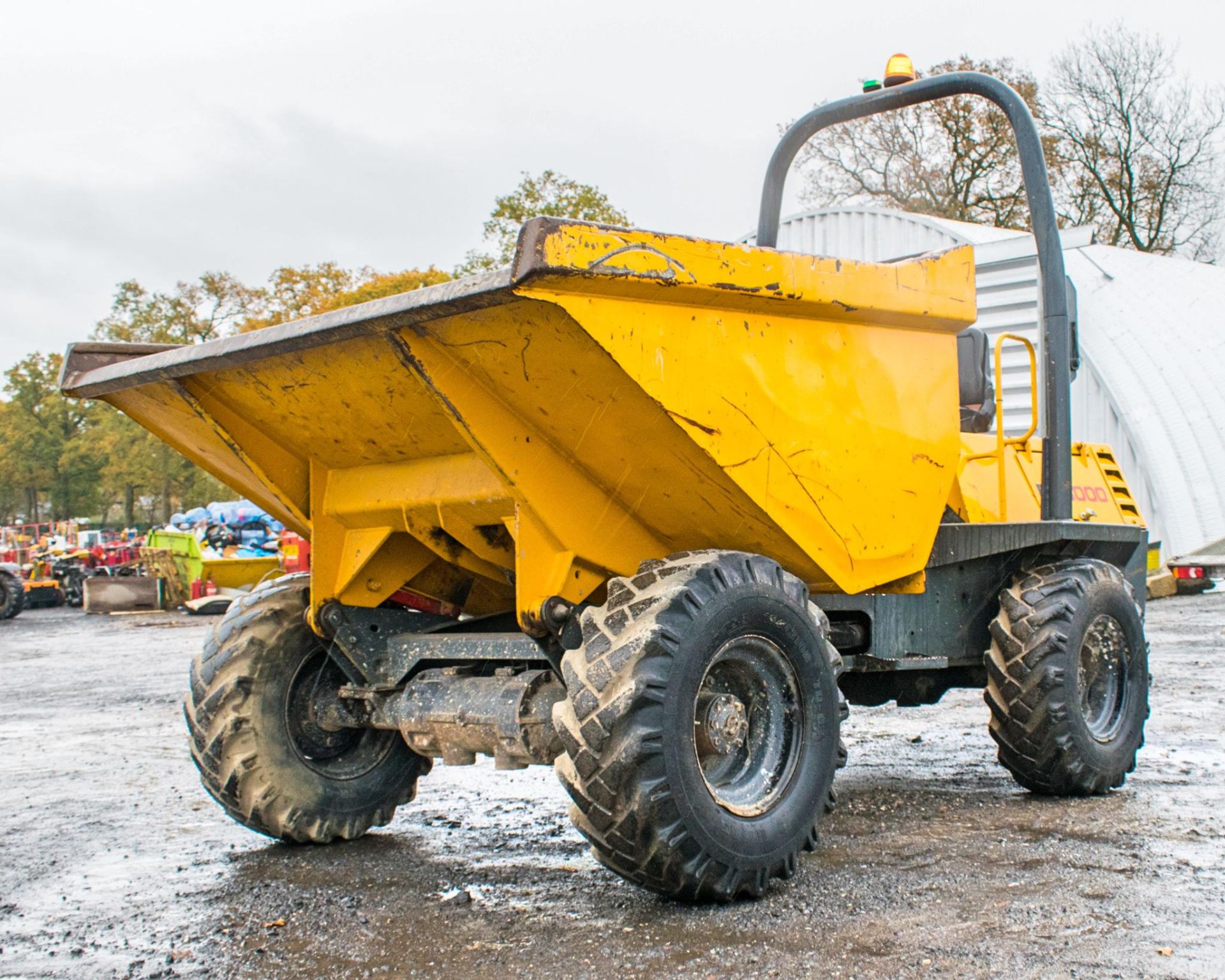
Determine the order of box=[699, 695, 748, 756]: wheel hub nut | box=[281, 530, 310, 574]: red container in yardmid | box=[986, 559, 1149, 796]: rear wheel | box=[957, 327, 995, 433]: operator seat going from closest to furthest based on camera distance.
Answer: box=[699, 695, 748, 756]: wheel hub nut, box=[986, 559, 1149, 796]: rear wheel, box=[957, 327, 995, 433]: operator seat, box=[281, 530, 310, 574]: red container in yardmid

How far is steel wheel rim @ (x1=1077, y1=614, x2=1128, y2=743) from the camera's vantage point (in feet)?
18.3

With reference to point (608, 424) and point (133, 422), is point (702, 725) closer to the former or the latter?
point (608, 424)

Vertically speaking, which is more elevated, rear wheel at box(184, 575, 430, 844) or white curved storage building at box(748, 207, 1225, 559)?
white curved storage building at box(748, 207, 1225, 559)

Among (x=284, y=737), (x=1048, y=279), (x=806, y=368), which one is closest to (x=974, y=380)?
(x=1048, y=279)

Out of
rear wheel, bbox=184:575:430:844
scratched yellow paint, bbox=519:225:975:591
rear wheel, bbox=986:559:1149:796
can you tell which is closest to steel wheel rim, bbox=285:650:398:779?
rear wheel, bbox=184:575:430:844

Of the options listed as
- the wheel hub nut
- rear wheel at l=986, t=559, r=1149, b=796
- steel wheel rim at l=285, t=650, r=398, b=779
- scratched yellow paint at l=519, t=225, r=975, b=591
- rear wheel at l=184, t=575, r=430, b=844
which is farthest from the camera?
rear wheel at l=986, t=559, r=1149, b=796

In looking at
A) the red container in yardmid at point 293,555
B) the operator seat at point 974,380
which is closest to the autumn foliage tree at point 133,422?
the red container in yardmid at point 293,555

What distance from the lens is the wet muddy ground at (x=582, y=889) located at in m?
3.41

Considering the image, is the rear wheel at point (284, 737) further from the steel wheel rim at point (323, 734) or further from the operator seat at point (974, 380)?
the operator seat at point (974, 380)

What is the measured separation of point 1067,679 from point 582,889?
2245 millimetres

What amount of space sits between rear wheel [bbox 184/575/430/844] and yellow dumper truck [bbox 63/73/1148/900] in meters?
0.01

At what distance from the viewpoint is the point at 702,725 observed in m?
3.90

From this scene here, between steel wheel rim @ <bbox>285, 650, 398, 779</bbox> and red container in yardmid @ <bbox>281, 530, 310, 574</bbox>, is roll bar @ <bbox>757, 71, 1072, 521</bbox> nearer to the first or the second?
steel wheel rim @ <bbox>285, 650, 398, 779</bbox>

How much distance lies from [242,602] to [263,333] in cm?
139
